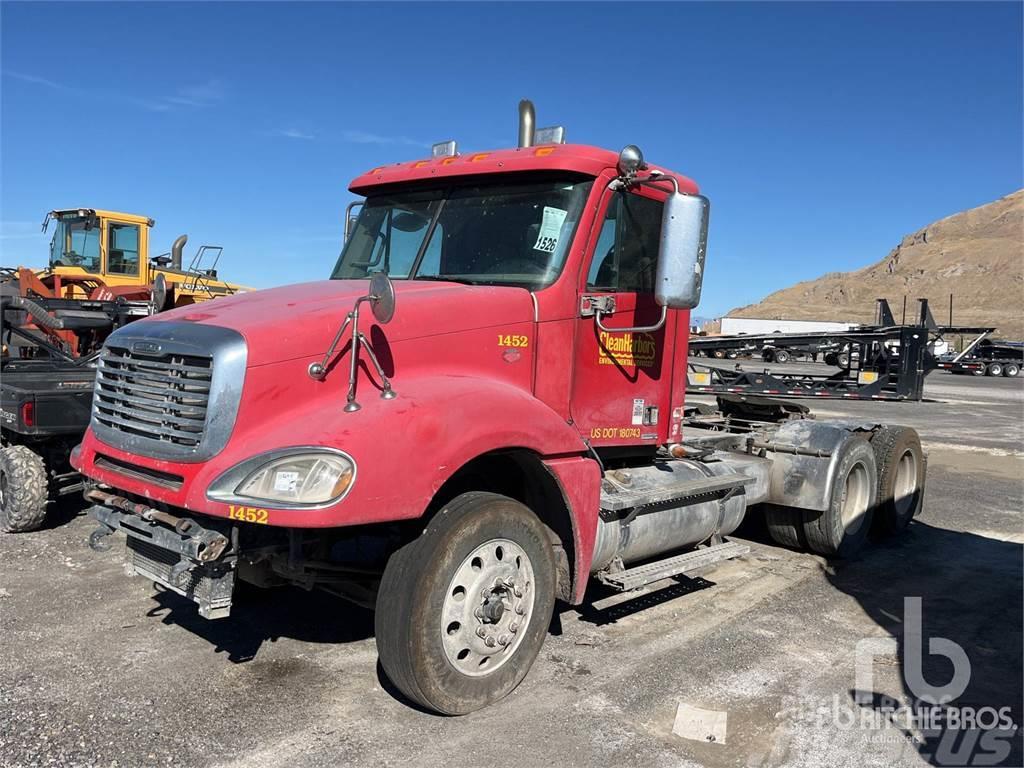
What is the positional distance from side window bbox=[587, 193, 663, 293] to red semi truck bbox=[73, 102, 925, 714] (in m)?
0.01

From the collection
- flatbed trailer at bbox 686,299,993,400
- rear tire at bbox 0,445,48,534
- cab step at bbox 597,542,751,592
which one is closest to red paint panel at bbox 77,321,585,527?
cab step at bbox 597,542,751,592

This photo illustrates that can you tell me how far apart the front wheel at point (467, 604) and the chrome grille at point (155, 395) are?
3.58 feet

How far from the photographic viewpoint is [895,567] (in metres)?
6.92

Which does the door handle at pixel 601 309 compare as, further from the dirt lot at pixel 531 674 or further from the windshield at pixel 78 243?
the windshield at pixel 78 243

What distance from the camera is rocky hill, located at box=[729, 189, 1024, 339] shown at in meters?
99.4

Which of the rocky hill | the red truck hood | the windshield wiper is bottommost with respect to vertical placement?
the red truck hood

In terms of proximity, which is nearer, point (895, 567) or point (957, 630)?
point (957, 630)

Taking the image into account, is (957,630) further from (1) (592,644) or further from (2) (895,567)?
(1) (592,644)

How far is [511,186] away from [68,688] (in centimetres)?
348

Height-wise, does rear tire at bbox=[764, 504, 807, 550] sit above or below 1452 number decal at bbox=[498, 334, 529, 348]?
below

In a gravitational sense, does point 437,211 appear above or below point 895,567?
above

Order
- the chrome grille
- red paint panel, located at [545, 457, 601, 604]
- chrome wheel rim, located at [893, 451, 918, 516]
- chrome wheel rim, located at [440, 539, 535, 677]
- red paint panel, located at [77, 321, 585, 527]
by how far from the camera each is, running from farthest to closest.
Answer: chrome wheel rim, located at [893, 451, 918, 516] → red paint panel, located at [545, 457, 601, 604] → chrome wheel rim, located at [440, 539, 535, 677] → the chrome grille → red paint panel, located at [77, 321, 585, 527]

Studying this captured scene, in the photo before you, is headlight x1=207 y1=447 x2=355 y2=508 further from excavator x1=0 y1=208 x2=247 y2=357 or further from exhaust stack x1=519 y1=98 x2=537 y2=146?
excavator x1=0 y1=208 x2=247 y2=357

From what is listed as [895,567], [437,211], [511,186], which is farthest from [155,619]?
[895,567]
